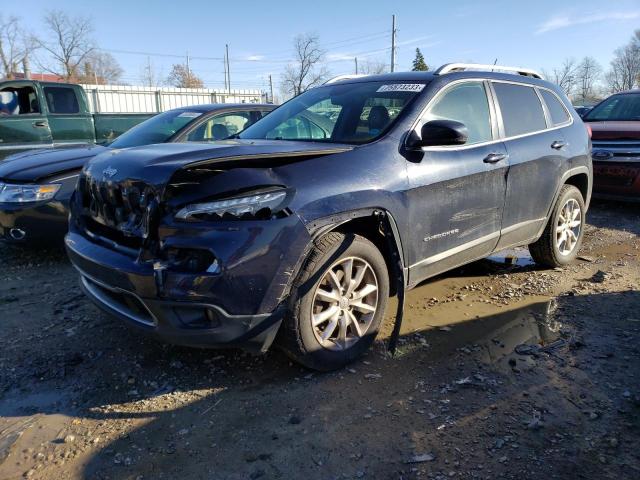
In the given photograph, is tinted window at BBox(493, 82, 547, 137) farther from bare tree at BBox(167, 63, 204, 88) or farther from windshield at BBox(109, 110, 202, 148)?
bare tree at BBox(167, 63, 204, 88)

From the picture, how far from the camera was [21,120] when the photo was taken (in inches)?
328

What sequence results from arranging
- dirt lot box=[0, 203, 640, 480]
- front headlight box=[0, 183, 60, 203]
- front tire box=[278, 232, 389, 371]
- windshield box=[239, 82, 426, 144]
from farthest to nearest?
front headlight box=[0, 183, 60, 203], windshield box=[239, 82, 426, 144], front tire box=[278, 232, 389, 371], dirt lot box=[0, 203, 640, 480]

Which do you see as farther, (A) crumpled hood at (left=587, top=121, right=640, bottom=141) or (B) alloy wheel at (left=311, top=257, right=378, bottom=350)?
(A) crumpled hood at (left=587, top=121, right=640, bottom=141)

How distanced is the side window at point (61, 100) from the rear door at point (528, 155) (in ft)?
25.0

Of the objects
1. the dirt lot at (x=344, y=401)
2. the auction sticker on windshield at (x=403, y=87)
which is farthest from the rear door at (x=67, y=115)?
the auction sticker on windshield at (x=403, y=87)

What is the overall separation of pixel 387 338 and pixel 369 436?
1.14 metres

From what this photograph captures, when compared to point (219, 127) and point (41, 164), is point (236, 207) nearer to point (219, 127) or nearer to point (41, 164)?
point (41, 164)

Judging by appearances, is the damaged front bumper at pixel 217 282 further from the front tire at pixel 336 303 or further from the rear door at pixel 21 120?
the rear door at pixel 21 120

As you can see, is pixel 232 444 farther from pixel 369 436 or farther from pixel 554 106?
pixel 554 106

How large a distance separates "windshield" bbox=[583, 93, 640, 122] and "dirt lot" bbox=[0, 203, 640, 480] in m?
5.74

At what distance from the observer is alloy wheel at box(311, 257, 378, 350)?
2.97m

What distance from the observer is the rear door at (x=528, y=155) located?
4.12 m

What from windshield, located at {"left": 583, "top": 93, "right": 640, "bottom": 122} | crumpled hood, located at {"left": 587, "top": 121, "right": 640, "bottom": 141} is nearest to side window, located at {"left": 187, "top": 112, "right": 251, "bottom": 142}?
crumpled hood, located at {"left": 587, "top": 121, "right": 640, "bottom": 141}

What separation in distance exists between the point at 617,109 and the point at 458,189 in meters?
7.05
